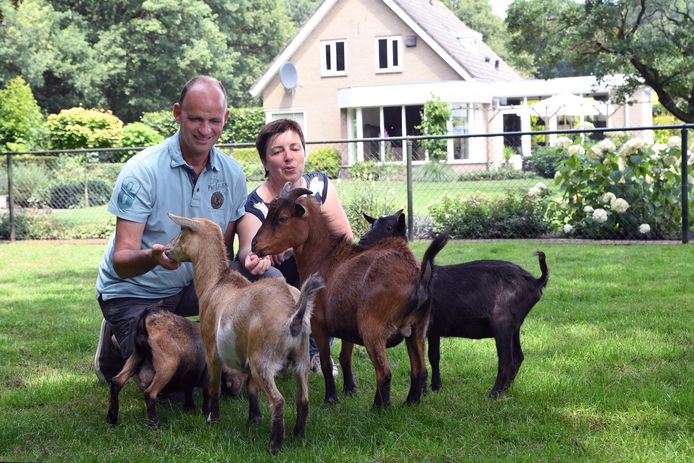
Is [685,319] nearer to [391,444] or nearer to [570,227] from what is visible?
[391,444]

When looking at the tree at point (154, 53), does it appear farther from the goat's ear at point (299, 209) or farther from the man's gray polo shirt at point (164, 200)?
the goat's ear at point (299, 209)

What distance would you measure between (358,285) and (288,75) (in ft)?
112

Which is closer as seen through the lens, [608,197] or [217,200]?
[217,200]

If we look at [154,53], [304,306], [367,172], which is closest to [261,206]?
[304,306]

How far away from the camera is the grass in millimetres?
4066

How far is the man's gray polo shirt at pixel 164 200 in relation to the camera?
499 cm

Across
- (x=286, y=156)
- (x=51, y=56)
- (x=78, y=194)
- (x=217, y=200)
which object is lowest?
(x=78, y=194)

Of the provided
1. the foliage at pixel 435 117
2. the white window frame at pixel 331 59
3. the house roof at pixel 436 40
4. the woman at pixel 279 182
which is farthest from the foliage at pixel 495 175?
the white window frame at pixel 331 59

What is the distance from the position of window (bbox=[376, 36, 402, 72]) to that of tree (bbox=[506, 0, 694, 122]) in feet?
50.7

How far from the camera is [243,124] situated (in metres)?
40.3

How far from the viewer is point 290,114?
129 ft

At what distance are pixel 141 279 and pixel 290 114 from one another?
34448 millimetres

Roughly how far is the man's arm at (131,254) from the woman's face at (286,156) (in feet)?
3.60

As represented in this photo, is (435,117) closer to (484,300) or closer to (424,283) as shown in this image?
(484,300)
